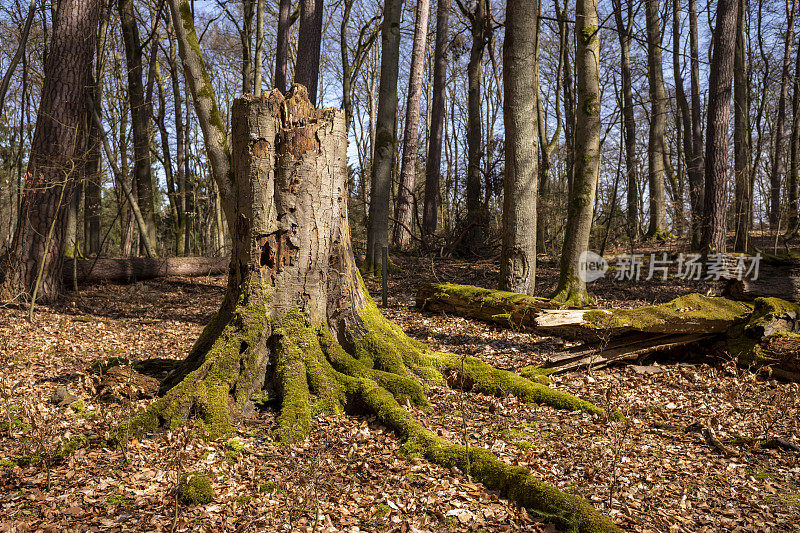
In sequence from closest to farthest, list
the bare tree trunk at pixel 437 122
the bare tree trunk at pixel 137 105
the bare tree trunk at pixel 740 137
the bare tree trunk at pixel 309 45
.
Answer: the bare tree trunk at pixel 309 45 → the bare tree trunk at pixel 740 137 → the bare tree trunk at pixel 137 105 → the bare tree trunk at pixel 437 122

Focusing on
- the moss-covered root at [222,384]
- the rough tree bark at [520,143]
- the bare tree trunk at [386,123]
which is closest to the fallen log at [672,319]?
the rough tree bark at [520,143]

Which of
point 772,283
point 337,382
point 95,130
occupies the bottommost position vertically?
point 337,382

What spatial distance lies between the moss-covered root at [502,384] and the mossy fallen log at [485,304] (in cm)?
215

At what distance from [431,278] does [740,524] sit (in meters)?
8.55

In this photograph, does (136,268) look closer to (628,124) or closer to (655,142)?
(628,124)

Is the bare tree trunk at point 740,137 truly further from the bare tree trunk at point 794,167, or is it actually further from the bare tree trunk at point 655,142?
the bare tree trunk at point 655,142

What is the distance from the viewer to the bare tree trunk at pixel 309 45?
10539 millimetres

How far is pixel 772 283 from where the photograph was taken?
251 inches

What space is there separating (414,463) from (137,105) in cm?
1321

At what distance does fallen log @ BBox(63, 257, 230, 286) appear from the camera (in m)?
9.66

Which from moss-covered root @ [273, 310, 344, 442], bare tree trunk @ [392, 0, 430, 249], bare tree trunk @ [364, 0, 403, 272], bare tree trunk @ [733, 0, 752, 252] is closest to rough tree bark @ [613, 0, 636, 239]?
bare tree trunk @ [733, 0, 752, 252]

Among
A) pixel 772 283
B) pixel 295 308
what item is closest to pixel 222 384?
pixel 295 308

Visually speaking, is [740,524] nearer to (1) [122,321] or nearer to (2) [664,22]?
(1) [122,321]

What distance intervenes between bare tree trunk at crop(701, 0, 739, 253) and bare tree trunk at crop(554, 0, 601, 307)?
16.3ft
